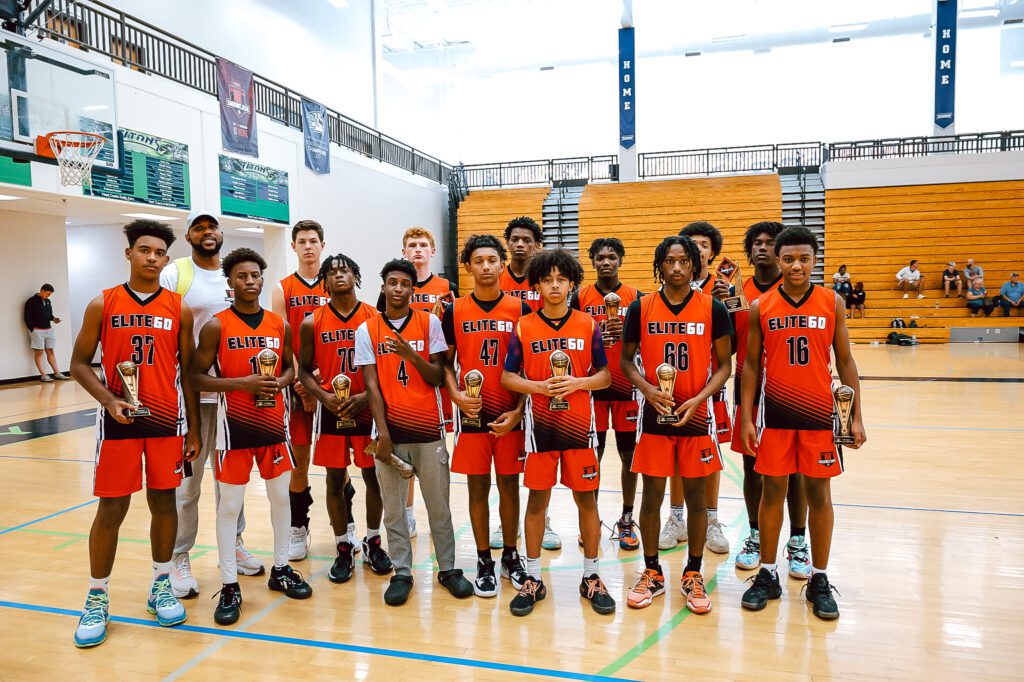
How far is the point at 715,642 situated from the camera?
2930 mm

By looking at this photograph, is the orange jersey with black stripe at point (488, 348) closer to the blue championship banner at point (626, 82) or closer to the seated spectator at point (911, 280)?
the seated spectator at point (911, 280)

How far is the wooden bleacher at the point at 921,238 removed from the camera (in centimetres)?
1767

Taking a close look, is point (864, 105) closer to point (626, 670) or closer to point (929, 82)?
point (929, 82)

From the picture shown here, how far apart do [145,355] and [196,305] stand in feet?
1.75

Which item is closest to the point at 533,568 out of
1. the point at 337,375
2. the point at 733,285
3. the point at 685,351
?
the point at 685,351

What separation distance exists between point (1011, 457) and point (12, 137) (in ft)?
35.5

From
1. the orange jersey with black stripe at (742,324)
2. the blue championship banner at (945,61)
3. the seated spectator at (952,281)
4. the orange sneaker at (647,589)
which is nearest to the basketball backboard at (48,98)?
the orange jersey with black stripe at (742,324)

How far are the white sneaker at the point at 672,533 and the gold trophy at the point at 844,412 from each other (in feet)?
4.44

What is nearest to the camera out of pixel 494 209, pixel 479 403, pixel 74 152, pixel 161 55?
pixel 479 403

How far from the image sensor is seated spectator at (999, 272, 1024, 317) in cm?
1681

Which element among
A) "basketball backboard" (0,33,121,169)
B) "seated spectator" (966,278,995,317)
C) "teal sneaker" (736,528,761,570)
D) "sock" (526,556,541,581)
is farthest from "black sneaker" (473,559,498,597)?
"seated spectator" (966,278,995,317)

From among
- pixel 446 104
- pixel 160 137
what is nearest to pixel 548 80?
pixel 446 104

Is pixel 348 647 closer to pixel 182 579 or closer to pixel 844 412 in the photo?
pixel 182 579

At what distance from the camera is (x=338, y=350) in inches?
143
